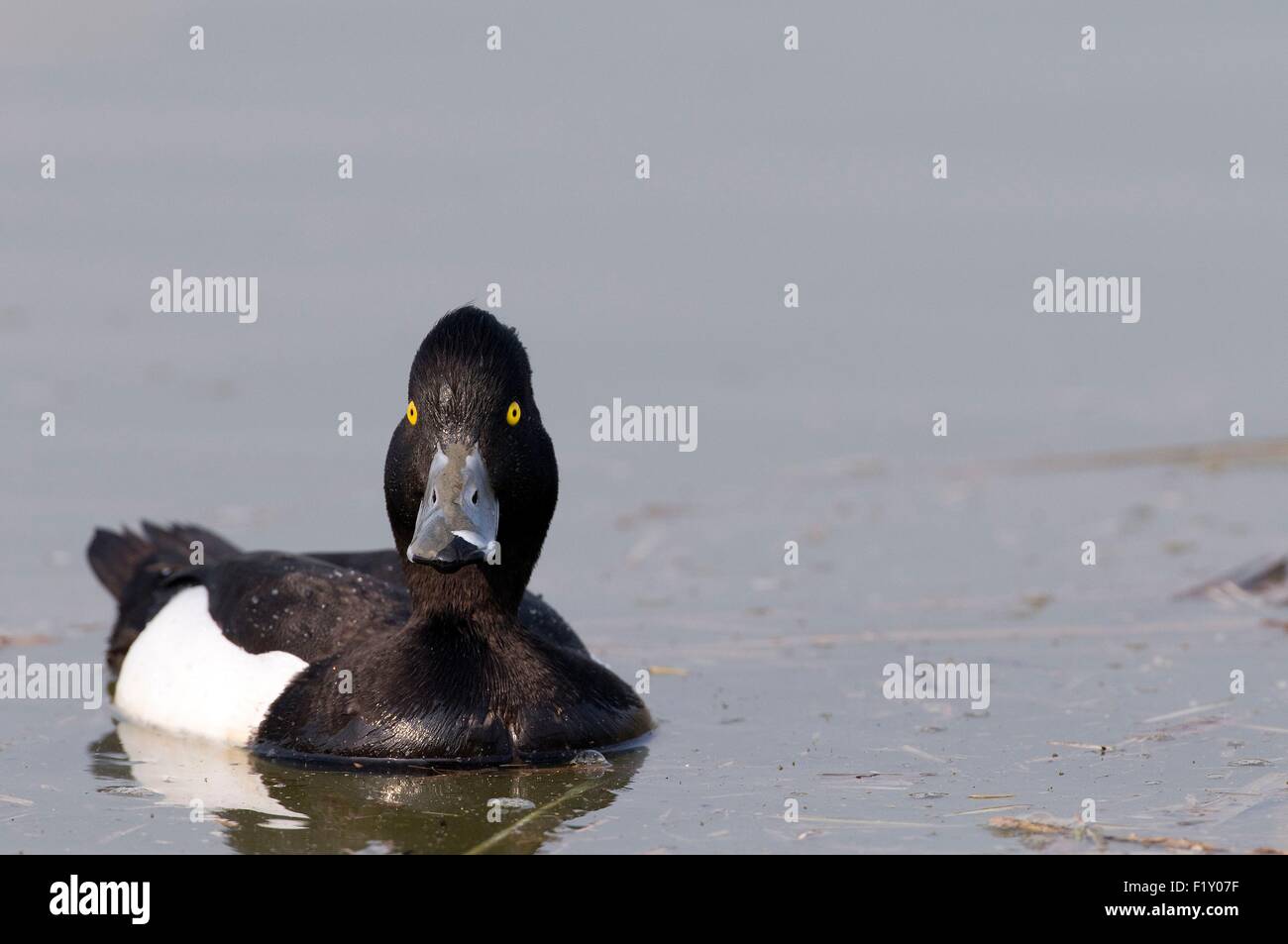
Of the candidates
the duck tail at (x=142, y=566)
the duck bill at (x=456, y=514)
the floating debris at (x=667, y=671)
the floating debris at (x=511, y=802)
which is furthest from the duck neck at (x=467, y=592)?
the duck tail at (x=142, y=566)

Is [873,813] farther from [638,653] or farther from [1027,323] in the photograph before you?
[1027,323]

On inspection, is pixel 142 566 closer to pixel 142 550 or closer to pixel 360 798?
pixel 142 550

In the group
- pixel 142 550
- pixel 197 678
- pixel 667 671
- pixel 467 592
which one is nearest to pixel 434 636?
pixel 467 592

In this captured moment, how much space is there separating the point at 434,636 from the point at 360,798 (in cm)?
99

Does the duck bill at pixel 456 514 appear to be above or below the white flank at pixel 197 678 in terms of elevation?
above

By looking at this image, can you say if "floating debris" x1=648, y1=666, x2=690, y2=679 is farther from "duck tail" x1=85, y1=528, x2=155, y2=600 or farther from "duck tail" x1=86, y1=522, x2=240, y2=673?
"duck tail" x1=85, y1=528, x2=155, y2=600

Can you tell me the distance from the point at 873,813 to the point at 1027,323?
10369mm

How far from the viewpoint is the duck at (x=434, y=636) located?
29.0ft

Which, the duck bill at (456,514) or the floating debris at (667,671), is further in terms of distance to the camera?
the floating debris at (667,671)

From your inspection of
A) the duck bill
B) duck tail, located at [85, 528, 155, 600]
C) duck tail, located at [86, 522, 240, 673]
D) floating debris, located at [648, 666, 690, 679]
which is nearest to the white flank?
duck tail, located at [86, 522, 240, 673]

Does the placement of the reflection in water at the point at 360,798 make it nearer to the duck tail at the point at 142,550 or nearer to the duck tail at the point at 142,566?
the duck tail at the point at 142,566

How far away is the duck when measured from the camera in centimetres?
884
